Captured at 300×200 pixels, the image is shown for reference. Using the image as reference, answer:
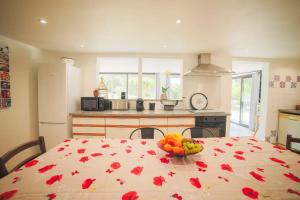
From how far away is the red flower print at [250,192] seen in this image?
632 mm

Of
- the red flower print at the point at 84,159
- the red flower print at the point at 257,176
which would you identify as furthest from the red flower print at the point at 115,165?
the red flower print at the point at 257,176

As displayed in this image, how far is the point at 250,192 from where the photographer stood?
66cm

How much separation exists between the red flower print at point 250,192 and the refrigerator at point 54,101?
2.62m

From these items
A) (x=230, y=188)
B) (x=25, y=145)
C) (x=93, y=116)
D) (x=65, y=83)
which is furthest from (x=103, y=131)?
(x=230, y=188)

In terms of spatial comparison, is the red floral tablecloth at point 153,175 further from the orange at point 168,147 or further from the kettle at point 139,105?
the kettle at point 139,105

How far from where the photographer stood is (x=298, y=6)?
1.33 meters

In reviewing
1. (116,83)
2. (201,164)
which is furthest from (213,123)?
(116,83)

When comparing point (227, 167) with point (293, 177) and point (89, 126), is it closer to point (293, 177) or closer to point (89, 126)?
point (293, 177)

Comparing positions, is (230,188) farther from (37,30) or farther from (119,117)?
(37,30)

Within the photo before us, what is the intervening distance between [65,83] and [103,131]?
107 cm

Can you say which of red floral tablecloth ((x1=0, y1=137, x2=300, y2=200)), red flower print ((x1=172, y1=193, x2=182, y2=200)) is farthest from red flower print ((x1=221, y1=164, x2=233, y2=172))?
red flower print ((x1=172, y1=193, x2=182, y2=200))

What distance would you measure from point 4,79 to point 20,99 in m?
0.41

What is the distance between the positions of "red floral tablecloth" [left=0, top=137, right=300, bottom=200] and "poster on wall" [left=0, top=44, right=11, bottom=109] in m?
1.82

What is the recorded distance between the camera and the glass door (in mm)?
5215
